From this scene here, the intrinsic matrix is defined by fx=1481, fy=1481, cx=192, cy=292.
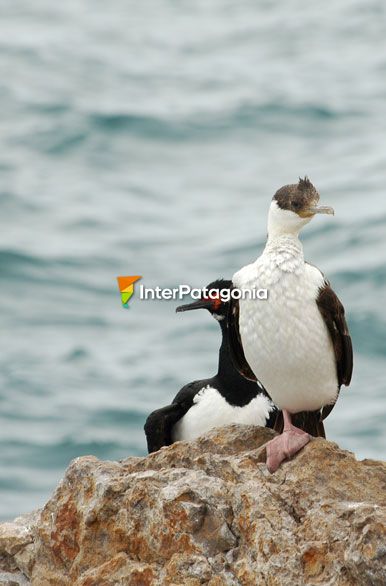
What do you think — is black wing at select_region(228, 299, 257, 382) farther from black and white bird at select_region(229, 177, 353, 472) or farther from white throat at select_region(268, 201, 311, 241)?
→ white throat at select_region(268, 201, 311, 241)

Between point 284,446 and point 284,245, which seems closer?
point 284,446

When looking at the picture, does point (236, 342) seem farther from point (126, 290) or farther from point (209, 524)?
point (126, 290)

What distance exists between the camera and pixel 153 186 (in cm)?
2934

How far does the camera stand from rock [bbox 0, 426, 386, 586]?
6391 mm

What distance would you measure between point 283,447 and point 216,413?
2832 mm

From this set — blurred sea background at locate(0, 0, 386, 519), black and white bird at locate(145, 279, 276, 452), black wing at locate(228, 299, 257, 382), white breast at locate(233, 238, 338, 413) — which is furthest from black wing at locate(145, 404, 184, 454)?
blurred sea background at locate(0, 0, 386, 519)

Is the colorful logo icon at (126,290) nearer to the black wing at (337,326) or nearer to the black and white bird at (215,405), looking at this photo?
the black and white bird at (215,405)

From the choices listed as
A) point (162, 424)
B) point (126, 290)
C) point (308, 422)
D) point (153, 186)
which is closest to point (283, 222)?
point (308, 422)

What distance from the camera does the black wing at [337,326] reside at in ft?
26.0

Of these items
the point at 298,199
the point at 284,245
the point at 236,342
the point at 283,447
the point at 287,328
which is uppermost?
the point at 298,199

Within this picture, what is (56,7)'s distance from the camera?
39.2m

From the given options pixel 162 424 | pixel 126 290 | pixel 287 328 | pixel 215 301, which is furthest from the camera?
pixel 126 290

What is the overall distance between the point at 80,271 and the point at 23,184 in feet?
16.8

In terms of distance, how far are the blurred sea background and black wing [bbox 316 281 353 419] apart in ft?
36.6
